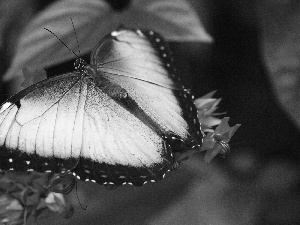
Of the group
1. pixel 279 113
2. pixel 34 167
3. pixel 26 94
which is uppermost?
A: pixel 26 94

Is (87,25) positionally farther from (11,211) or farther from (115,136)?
(11,211)

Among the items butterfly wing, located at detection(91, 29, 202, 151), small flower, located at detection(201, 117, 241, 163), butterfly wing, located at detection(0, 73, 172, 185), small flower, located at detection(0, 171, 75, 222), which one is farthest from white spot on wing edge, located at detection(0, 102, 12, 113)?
small flower, located at detection(201, 117, 241, 163)

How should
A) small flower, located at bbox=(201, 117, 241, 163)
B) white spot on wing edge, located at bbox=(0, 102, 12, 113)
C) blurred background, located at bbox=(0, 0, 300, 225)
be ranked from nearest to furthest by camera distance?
white spot on wing edge, located at bbox=(0, 102, 12, 113) → small flower, located at bbox=(201, 117, 241, 163) → blurred background, located at bbox=(0, 0, 300, 225)

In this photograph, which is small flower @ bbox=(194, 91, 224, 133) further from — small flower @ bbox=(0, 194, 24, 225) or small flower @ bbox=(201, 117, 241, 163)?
small flower @ bbox=(0, 194, 24, 225)

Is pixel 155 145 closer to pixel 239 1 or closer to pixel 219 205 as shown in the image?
pixel 219 205

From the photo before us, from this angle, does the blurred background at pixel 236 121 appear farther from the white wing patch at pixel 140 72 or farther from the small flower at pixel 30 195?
the white wing patch at pixel 140 72

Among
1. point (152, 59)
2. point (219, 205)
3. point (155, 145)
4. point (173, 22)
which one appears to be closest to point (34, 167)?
point (155, 145)

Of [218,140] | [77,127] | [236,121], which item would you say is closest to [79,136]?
[77,127]
